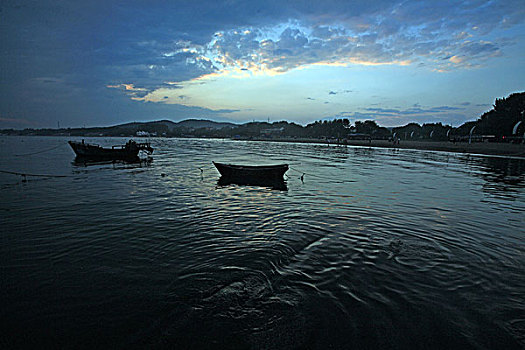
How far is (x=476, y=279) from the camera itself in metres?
7.98

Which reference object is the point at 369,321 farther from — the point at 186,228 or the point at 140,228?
the point at 140,228

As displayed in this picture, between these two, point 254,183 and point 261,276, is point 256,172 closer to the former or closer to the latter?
point 254,183

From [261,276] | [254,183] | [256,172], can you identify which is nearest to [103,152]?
[254,183]

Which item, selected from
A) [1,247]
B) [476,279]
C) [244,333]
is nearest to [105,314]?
[244,333]

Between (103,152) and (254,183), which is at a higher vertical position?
(103,152)

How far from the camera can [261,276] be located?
8.07 meters

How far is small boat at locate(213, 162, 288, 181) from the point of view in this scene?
24.3 meters

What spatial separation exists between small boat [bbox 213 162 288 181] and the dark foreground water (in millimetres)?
7849

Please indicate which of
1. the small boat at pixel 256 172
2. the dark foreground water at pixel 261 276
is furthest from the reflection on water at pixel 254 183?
the dark foreground water at pixel 261 276

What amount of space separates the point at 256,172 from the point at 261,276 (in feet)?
55.1

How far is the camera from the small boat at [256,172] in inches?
955

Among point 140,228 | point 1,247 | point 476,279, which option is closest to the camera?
point 476,279

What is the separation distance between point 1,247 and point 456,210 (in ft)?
73.7

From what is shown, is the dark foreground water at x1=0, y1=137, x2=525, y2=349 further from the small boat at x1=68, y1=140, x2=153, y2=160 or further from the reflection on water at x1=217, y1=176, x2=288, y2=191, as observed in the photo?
the small boat at x1=68, y1=140, x2=153, y2=160
